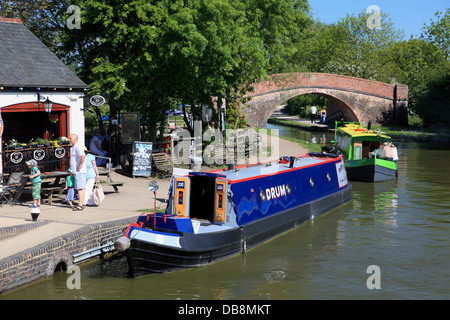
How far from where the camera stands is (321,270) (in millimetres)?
12008

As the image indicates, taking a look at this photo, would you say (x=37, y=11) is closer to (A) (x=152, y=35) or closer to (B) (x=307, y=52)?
(A) (x=152, y=35)

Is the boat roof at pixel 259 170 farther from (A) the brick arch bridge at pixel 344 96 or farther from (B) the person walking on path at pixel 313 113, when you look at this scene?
(B) the person walking on path at pixel 313 113

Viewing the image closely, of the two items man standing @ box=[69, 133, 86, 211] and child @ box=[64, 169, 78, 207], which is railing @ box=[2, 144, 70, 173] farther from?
man standing @ box=[69, 133, 86, 211]

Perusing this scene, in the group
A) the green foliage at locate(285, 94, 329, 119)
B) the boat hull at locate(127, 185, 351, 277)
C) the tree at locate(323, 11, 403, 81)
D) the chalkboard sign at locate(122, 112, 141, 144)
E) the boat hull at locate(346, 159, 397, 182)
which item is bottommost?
the boat hull at locate(127, 185, 351, 277)

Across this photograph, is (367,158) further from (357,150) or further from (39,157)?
(39,157)

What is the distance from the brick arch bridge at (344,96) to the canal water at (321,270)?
26.9m

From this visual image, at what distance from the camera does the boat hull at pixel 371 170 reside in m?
24.0

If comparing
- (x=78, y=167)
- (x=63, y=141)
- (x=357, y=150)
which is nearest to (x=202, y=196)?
(x=78, y=167)

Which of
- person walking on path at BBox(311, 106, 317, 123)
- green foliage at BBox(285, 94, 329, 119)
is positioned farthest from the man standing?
green foliage at BBox(285, 94, 329, 119)

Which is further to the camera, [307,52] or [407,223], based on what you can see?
[307,52]

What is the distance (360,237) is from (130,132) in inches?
347

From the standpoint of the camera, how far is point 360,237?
14.8 m

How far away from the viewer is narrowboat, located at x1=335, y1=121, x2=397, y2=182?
2407 centimetres

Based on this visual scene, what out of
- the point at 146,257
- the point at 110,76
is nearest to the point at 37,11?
the point at 110,76
